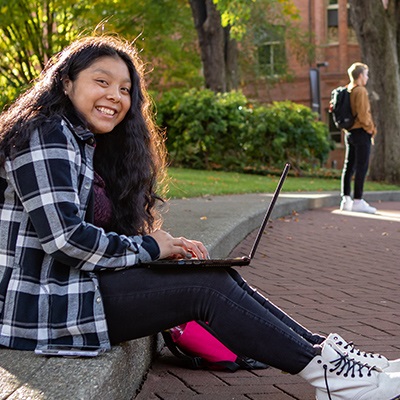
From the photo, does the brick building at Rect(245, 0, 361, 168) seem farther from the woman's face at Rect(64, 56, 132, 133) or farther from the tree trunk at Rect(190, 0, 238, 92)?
the woman's face at Rect(64, 56, 132, 133)

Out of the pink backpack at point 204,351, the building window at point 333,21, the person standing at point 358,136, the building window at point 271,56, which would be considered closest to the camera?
the pink backpack at point 204,351

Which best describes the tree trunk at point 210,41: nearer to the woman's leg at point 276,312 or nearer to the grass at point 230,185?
the grass at point 230,185

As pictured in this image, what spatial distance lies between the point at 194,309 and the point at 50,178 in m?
0.67

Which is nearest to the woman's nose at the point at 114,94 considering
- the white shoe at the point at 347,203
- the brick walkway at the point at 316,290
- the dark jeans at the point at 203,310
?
the dark jeans at the point at 203,310

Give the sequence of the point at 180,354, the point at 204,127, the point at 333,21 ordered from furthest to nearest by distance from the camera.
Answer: the point at 333,21 < the point at 204,127 < the point at 180,354

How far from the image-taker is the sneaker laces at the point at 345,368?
10.2 feet

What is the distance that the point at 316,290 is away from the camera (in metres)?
5.75

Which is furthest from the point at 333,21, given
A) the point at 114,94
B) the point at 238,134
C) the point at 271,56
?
the point at 114,94

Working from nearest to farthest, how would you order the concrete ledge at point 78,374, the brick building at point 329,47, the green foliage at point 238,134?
the concrete ledge at point 78,374
the green foliage at point 238,134
the brick building at point 329,47

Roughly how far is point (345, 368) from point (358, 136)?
8.67 meters

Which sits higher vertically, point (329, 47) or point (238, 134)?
point (329, 47)

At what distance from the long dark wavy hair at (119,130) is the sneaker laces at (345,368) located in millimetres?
898

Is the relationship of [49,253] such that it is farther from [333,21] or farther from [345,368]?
[333,21]

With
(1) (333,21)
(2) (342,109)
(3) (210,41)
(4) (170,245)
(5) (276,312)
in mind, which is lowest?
(5) (276,312)
